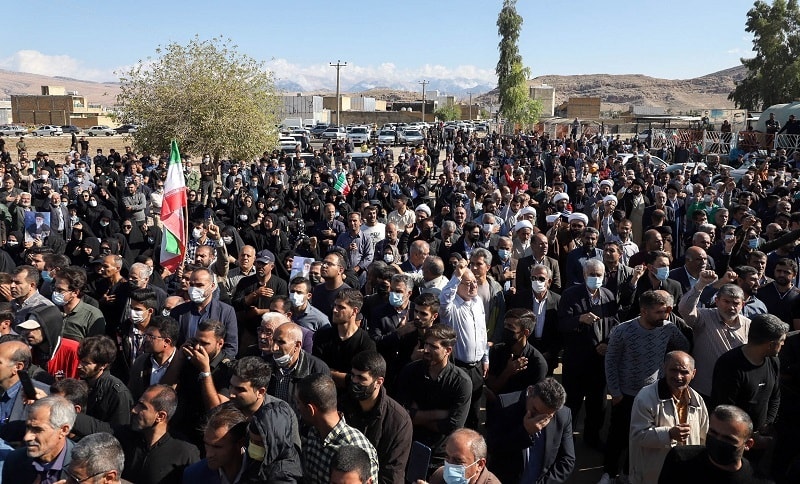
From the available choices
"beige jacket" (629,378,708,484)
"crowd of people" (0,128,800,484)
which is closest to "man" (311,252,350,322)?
"crowd of people" (0,128,800,484)

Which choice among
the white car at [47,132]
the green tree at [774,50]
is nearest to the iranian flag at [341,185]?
the white car at [47,132]

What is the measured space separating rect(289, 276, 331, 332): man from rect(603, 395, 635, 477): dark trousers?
230 cm

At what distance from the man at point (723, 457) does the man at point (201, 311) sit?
3.32 metres

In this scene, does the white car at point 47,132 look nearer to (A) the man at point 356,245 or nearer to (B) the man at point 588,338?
(A) the man at point 356,245

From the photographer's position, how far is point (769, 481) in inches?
128

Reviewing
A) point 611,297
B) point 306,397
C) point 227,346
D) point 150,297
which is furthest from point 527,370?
point 150,297

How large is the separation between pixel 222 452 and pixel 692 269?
4664mm

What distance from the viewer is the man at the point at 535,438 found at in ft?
12.3

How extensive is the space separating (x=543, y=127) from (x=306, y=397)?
44319mm

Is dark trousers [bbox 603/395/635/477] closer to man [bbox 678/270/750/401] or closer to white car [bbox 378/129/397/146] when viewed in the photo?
man [bbox 678/270/750/401]

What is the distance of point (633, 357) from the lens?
4.86m

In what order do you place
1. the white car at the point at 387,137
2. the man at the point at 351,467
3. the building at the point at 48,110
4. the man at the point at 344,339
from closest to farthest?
the man at the point at 351,467 < the man at the point at 344,339 < the white car at the point at 387,137 < the building at the point at 48,110

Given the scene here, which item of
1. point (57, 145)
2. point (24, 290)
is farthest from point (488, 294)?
point (57, 145)

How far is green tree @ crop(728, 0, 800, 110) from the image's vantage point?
5588 cm
